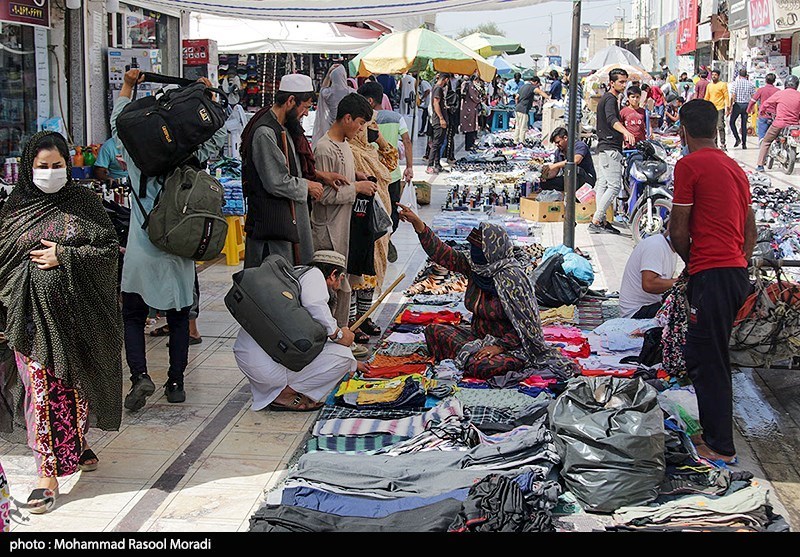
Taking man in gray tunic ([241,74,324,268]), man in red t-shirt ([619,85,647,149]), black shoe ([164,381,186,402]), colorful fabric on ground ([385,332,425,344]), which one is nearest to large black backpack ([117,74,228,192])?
man in gray tunic ([241,74,324,268])

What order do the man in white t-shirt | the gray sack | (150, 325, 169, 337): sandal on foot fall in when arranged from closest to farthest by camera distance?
1. the gray sack
2. the man in white t-shirt
3. (150, 325, 169, 337): sandal on foot

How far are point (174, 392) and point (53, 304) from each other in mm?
1496

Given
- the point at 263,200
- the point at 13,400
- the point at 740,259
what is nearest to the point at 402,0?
the point at 263,200

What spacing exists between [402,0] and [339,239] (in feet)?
10.4

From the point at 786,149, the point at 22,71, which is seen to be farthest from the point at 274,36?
the point at 786,149

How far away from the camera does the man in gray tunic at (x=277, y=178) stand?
18.5 feet

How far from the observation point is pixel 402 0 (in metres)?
8.56

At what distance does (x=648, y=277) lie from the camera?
676cm

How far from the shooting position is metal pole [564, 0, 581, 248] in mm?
8984

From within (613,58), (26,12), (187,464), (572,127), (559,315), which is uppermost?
(613,58)

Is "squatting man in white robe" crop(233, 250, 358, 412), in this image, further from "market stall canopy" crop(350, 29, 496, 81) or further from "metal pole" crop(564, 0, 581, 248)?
"market stall canopy" crop(350, 29, 496, 81)

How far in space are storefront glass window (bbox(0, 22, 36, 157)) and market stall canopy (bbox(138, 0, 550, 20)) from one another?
1223 mm

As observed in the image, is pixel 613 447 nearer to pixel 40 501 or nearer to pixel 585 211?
pixel 40 501
